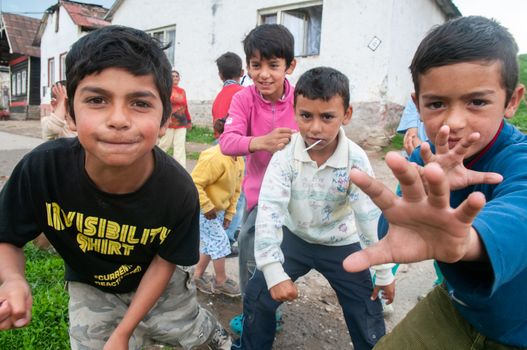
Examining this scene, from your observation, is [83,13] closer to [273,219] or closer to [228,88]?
[228,88]

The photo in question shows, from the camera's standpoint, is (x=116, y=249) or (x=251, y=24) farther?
(x=251, y=24)

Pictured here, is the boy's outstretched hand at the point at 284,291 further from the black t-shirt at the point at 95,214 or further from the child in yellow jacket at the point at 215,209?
the child in yellow jacket at the point at 215,209

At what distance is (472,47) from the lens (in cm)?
122

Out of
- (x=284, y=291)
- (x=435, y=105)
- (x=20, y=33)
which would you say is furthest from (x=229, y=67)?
(x=20, y=33)

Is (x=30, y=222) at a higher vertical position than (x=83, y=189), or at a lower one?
lower

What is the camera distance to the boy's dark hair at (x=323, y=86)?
2.02 m

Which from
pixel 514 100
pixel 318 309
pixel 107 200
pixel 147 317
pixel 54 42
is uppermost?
pixel 54 42

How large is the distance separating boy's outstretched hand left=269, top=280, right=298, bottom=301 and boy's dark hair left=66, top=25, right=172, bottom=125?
0.97 meters

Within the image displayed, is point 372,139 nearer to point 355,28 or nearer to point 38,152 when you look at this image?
point 355,28

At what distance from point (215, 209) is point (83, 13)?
2042 centimetres

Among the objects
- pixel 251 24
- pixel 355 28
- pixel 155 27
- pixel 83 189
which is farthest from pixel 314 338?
pixel 155 27

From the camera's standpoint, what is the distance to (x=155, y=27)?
13.3 metres

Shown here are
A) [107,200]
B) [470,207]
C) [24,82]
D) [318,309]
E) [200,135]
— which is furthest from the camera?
[24,82]

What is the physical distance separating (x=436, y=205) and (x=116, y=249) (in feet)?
4.61
